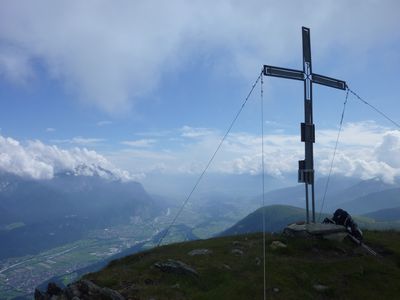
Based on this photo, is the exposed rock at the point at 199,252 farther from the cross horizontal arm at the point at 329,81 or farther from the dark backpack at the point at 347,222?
the cross horizontal arm at the point at 329,81

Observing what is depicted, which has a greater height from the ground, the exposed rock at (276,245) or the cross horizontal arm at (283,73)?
the cross horizontal arm at (283,73)

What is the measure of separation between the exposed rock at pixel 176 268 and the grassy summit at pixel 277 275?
0.28m

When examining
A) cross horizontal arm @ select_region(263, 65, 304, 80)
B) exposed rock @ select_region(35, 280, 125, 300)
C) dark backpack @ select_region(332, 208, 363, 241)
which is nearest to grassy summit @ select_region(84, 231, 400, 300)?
exposed rock @ select_region(35, 280, 125, 300)

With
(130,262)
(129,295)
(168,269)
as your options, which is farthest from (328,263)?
(130,262)

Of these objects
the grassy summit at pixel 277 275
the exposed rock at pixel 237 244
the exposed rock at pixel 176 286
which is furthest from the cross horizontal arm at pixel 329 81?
the exposed rock at pixel 176 286

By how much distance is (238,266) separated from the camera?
71.5ft

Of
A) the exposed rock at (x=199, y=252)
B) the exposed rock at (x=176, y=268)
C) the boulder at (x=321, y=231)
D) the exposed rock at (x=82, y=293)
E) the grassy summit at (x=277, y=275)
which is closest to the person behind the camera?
the exposed rock at (x=82, y=293)

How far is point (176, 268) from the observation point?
20578 mm

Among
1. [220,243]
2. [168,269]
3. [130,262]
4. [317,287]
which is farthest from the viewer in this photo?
[220,243]

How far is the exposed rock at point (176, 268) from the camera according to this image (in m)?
20.1

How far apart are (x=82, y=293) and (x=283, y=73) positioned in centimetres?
2142

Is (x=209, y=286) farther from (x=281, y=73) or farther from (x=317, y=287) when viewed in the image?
(x=281, y=73)

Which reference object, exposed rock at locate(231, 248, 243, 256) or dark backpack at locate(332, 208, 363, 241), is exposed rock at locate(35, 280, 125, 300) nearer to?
exposed rock at locate(231, 248, 243, 256)

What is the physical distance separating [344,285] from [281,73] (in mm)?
16358
